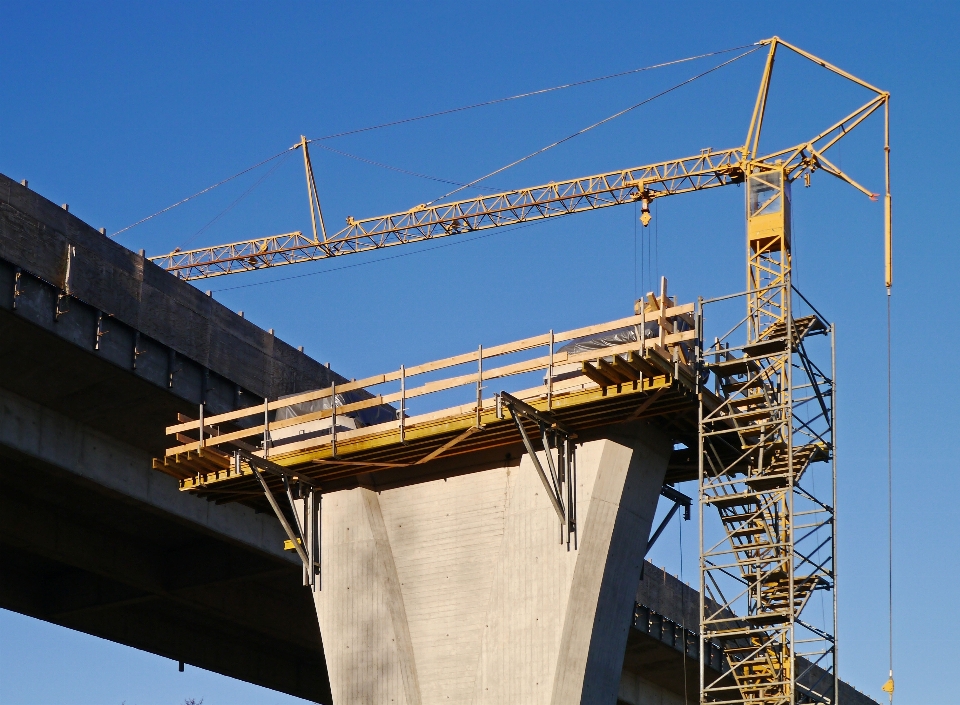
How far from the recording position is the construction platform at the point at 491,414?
109 ft

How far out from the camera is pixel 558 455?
3472 cm

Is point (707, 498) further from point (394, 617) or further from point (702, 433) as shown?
point (394, 617)

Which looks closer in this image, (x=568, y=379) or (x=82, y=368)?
(x=568, y=379)

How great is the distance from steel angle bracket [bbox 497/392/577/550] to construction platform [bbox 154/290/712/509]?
0.13 meters

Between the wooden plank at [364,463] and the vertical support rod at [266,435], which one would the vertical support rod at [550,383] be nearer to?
the wooden plank at [364,463]


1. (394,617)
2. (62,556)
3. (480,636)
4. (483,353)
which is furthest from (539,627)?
(62,556)

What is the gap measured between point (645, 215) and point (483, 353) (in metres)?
39.8

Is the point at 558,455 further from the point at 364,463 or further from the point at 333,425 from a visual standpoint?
the point at 333,425

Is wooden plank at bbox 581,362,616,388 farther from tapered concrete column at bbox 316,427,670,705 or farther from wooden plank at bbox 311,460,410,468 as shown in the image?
wooden plank at bbox 311,460,410,468

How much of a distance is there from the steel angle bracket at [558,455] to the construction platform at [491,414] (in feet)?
0.41

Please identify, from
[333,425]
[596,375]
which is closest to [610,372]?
[596,375]

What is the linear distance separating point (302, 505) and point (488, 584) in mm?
5481

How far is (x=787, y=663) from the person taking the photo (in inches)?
1523

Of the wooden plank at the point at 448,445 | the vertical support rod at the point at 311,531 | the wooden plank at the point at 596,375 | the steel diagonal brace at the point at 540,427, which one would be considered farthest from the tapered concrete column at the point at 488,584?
the wooden plank at the point at 596,375
